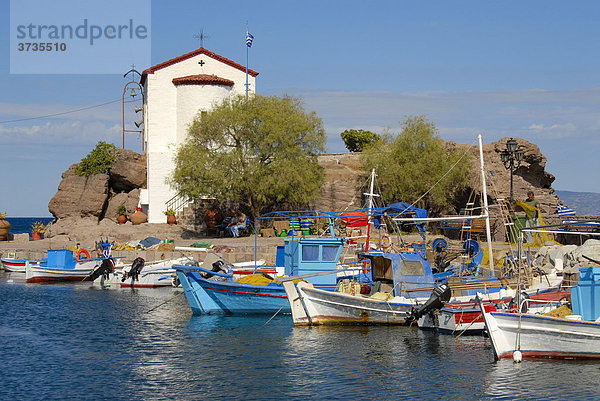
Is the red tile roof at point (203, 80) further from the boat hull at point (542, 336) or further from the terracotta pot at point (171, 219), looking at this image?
the boat hull at point (542, 336)

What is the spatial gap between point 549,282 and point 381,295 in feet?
21.4

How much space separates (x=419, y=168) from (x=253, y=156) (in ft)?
37.3

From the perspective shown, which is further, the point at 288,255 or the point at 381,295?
the point at 288,255

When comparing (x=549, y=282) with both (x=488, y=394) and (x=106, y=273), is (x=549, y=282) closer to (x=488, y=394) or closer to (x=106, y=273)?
(x=488, y=394)

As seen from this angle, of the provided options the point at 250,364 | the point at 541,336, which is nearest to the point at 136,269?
the point at 250,364

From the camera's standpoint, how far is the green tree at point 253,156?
46.8 metres

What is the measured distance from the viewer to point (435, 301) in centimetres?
2438

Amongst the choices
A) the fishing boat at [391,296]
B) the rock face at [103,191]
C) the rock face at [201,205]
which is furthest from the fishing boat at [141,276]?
the rock face at [103,191]

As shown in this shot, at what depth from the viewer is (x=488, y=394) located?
56.2 ft

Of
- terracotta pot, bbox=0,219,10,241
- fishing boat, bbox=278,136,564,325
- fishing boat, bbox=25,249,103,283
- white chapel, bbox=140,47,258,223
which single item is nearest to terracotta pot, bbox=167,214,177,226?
white chapel, bbox=140,47,258,223

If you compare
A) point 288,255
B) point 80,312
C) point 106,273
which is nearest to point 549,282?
point 288,255

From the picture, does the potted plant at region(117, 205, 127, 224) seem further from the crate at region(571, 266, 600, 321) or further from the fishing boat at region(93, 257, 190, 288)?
the crate at region(571, 266, 600, 321)

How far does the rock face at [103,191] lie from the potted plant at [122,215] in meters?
0.40

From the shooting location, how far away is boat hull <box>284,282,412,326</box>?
25.5 m
